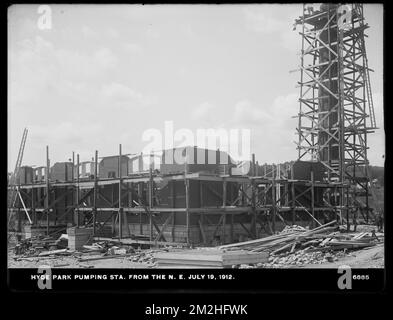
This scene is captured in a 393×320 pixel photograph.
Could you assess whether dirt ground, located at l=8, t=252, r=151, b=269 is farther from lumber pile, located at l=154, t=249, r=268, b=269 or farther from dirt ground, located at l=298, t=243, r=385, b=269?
dirt ground, located at l=298, t=243, r=385, b=269

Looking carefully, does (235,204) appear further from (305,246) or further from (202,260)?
(202,260)

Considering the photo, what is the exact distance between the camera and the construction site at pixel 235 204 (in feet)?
34.3

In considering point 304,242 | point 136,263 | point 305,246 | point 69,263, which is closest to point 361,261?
point 305,246

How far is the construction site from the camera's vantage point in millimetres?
10461

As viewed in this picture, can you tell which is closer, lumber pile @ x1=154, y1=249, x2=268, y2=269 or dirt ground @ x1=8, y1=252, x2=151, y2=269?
lumber pile @ x1=154, y1=249, x2=268, y2=269

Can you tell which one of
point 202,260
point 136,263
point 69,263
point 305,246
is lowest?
point 305,246

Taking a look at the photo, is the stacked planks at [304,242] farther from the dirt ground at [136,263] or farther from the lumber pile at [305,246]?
the dirt ground at [136,263]

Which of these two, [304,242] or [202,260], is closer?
[202,260]

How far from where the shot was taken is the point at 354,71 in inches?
659

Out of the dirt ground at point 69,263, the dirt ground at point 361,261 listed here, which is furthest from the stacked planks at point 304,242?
the dirt ground at point 69,263

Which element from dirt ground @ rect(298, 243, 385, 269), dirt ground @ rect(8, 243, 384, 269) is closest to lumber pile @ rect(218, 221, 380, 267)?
dirt ground @ rect(298, 243, 385, 269)

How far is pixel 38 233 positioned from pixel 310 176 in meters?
13.1

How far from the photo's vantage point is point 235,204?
1661 centimetres
